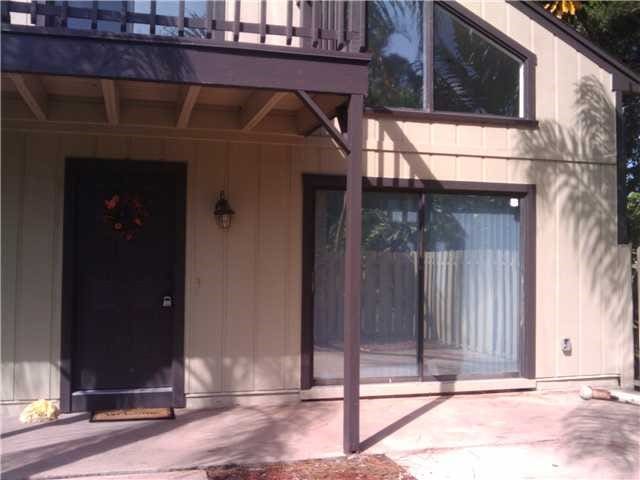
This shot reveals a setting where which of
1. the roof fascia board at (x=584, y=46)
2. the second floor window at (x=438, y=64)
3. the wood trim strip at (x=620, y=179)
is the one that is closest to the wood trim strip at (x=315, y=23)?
the second floor window at (x=438, y=64)

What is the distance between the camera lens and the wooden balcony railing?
4922 mm

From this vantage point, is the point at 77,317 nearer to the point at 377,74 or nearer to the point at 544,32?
the point at 377,74

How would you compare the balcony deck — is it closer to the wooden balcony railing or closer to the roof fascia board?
the wooden balcony railing

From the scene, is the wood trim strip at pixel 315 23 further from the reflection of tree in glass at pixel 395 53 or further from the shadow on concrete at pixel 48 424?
the shadow on concrete at pixel 48 424

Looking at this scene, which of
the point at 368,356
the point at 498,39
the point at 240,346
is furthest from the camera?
the point at 498,39

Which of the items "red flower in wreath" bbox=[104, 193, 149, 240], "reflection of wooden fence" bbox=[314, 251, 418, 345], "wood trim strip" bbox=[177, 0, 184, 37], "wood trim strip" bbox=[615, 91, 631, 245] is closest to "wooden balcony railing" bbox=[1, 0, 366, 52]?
"wood trim strip" bbox=[177, 0, 184, 37]

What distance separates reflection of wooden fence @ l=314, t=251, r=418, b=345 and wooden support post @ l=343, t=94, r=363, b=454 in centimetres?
183

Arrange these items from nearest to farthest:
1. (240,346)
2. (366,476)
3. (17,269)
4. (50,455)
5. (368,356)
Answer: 1. (366,476)
2. (50,455)
3. (17,269)
4. (240,346)
5. (368,356)

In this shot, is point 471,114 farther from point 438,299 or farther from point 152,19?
point 152,19

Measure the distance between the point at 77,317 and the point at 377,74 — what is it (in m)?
3.98

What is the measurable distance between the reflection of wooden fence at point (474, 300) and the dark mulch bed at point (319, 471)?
2674 mm

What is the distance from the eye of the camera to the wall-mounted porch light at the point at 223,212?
6.75 meters

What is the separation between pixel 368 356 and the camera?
290 inches

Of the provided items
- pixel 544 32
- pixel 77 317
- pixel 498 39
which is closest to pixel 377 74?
pixel 498 39
